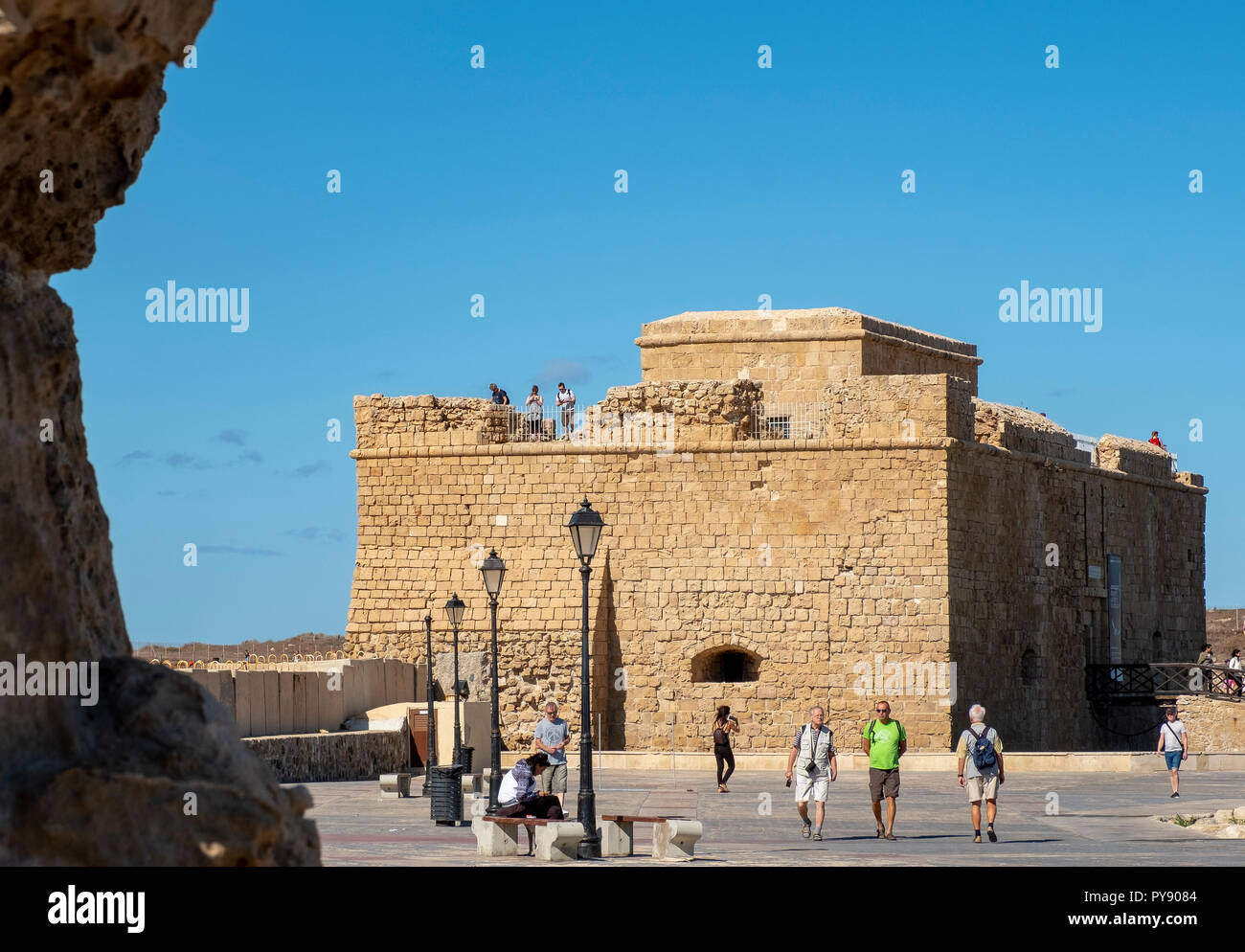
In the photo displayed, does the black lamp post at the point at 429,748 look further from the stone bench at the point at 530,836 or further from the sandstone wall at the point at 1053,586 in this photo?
the sandstone wall at the point at 1053,586

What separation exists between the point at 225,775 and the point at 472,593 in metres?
24.6

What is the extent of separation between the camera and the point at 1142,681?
106 feet

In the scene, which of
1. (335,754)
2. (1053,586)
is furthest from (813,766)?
(1053,586)

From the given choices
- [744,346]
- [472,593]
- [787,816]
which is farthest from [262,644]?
[787,816]

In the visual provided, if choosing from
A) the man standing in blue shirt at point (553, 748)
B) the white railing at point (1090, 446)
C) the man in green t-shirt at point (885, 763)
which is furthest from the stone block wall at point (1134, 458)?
the man standing in blue shirt at point (553, 748)

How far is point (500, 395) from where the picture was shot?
3050 centimetres

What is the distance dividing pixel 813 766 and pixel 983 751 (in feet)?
4.84

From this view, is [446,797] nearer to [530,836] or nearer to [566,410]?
[530,836]

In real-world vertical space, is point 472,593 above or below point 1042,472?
below

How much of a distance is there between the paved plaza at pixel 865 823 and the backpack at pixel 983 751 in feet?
2.07

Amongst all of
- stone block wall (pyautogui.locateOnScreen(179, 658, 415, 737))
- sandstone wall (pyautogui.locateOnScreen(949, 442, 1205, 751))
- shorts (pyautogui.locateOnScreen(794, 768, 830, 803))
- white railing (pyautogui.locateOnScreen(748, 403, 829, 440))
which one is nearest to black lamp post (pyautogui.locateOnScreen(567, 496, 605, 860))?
shorts (pyautogui.locateOnScreen(794, 768, 830, 803))

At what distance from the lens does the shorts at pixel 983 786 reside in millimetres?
13812
